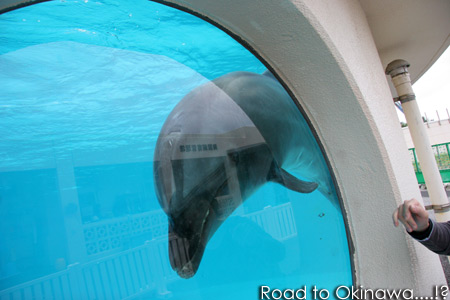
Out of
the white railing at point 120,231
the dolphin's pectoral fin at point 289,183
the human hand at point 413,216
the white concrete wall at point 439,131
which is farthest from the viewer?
the white concrete wall at point 439,131

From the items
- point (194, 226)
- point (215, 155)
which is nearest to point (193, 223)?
point (194, 226)

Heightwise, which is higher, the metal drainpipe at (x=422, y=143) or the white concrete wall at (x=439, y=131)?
the white concrete wall at (x=439, y=131)

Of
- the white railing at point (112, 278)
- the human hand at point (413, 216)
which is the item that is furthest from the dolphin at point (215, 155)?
the human hand at point (413, 216)

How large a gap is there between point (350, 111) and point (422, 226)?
2.01 ft

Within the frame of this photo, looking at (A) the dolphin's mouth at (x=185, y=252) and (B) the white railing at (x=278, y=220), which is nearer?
(A) the dolphin's mouth at (x=185, y=252)

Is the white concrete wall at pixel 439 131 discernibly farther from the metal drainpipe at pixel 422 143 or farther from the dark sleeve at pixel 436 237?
the dark sleeve at pixel 436 237

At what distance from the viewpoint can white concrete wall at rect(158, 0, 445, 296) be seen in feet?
4.49

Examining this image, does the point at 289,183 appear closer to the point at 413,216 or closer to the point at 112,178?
the point at 413,216

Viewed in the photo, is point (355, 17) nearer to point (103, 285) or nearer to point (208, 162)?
point (208, 162)

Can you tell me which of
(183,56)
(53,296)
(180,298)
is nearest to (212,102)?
(183,56)

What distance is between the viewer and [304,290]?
1.85 m

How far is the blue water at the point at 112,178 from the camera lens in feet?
4.69

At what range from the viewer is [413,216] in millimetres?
1384

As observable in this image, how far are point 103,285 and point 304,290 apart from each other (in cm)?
113
